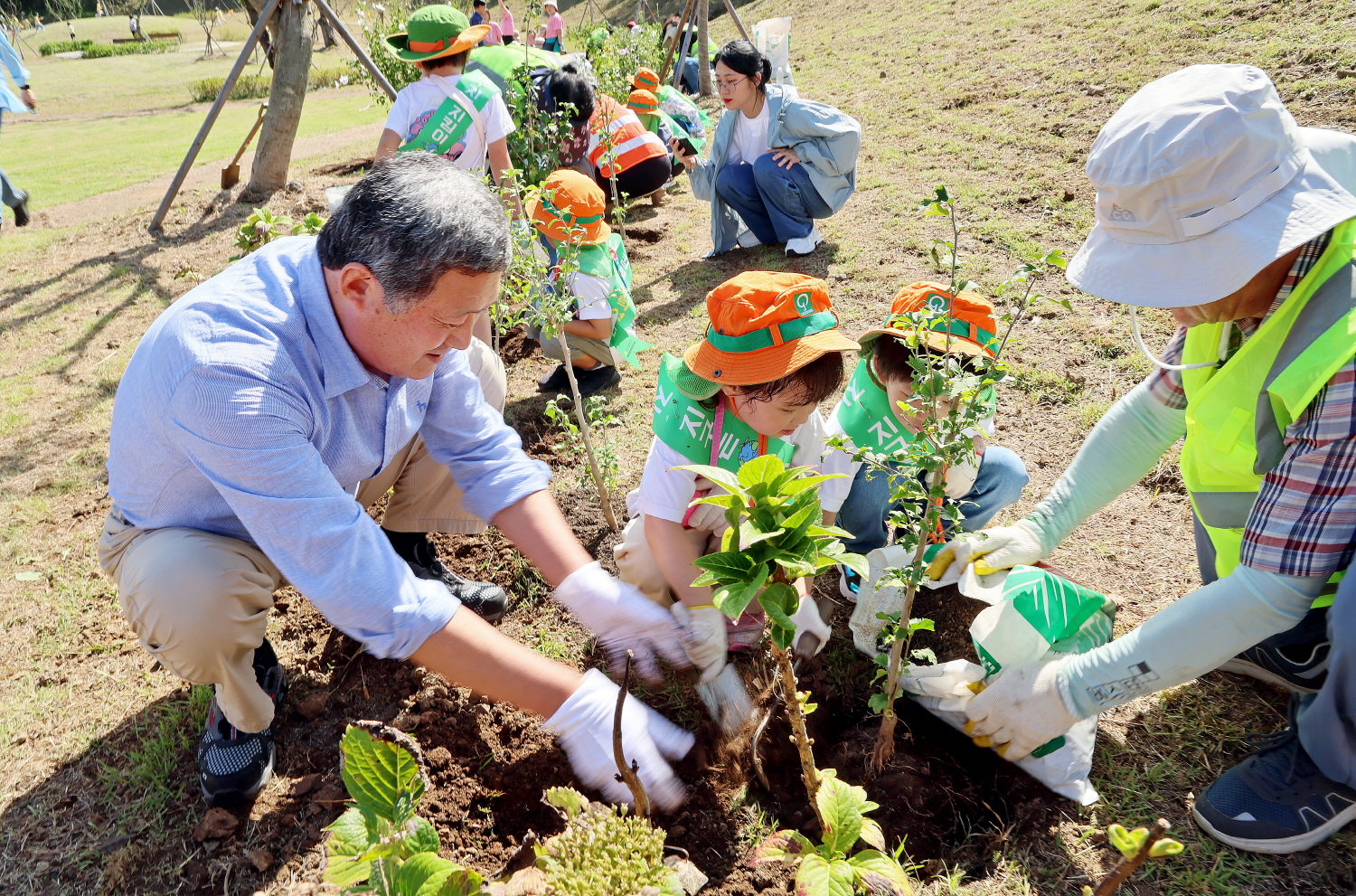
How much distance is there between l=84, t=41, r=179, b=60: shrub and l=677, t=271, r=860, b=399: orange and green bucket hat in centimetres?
3541

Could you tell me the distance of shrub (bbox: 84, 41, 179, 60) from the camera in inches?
1154

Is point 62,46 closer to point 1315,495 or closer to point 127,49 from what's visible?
point 127,49

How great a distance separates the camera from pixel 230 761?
1953 mm

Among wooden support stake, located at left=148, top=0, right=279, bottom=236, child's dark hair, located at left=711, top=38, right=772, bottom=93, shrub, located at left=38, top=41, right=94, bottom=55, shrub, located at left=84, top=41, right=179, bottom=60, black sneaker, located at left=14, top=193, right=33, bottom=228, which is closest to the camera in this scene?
child's dark hair, located at left=711, top=38, right=772, bottom=93

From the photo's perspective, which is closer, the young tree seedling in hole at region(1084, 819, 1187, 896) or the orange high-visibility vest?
the young tree seedling in hole at region(1084, 819, 1187, 896)

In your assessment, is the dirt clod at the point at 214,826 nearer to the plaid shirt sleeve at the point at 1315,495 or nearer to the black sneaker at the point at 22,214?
the plaid shirt sleeve at the point at 1315,495

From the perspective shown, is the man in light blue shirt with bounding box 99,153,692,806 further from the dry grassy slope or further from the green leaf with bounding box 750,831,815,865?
the dry grassy slope

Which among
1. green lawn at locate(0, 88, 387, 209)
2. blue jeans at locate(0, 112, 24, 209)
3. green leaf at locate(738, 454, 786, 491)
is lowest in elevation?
green lawn at locate(0, 88, 387, 209)

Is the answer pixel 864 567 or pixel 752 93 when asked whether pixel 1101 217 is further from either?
pixel 752 93

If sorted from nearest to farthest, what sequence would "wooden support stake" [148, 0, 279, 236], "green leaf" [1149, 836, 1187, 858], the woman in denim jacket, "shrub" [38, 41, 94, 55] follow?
"green leaf" [1149, 836, 1187, 858]
the woman in denim jacket
"wooden support stake" [148, 0, 279, 236]
"shrub" [38, 41, 94, 55]

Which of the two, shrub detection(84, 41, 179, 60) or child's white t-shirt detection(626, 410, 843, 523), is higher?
child's white t-shirt detection(626, 410, 843, 523)

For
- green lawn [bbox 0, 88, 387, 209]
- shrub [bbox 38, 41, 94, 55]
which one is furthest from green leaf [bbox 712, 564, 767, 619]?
shrub [bbox 38, 41, 94, 55]

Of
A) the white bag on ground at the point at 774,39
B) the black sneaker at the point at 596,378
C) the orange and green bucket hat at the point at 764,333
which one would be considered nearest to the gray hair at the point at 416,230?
the orange and green bucket hat at the point at 764,333

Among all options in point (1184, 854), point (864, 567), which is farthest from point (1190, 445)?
point (864, 567)
